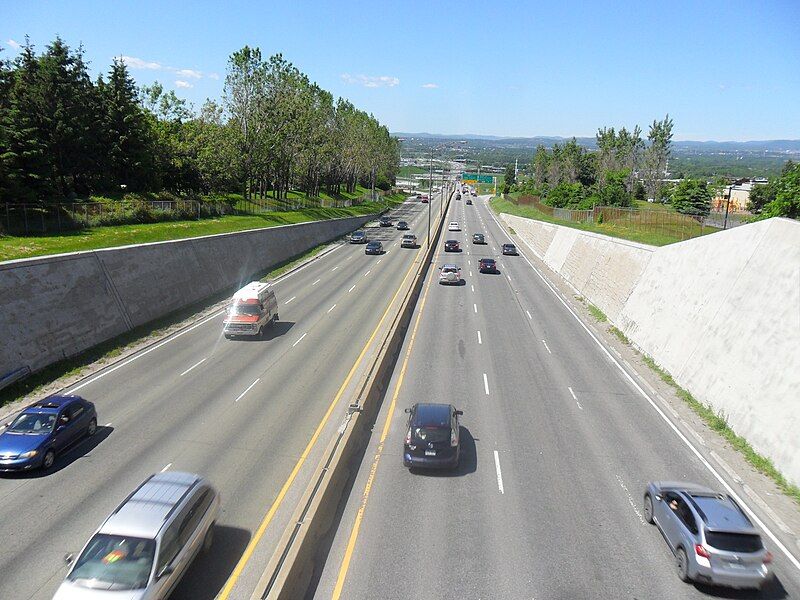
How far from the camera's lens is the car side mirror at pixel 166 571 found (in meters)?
10.9

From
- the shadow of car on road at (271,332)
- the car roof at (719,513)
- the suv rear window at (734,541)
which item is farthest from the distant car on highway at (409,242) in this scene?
the suv rear window at (734,541)

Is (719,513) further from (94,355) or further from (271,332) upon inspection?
(94,355)

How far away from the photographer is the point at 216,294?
4128cm

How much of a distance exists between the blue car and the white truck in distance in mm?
11705

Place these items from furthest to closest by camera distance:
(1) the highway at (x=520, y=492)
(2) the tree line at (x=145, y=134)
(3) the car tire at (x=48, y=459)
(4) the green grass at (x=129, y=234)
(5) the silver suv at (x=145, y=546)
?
(2) the tree line at (x=145, y=134) → (4) the green grass at (x=129, y=234) → (3) the car tire at (x=48, y=459) → (1) the highway at (x=520, y=492) → (5) the silver suv at (x=145, y=546)

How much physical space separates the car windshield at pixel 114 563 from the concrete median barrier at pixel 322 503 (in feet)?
7.69

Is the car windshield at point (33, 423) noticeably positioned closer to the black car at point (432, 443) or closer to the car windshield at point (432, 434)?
the black car at point (432, 443)

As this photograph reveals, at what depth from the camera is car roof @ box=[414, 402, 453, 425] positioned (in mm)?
17594

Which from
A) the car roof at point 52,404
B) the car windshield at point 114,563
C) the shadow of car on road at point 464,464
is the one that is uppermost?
the car windshield at point 114,563

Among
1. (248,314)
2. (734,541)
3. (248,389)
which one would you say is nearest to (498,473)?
(734,541)

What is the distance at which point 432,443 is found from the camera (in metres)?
17.0

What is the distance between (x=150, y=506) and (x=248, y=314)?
1920cm

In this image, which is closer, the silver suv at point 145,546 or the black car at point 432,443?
the silver suv at point 145,546

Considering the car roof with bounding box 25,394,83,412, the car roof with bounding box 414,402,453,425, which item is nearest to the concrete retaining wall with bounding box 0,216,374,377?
the car roof with bounding box 25,394,83,412
